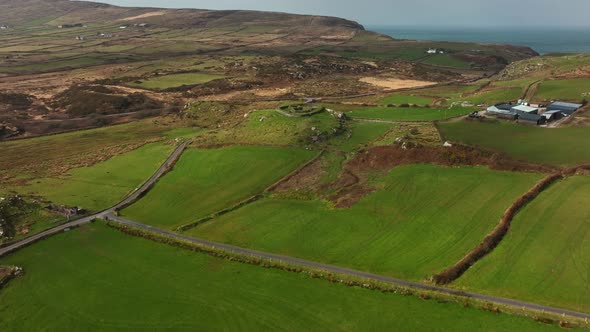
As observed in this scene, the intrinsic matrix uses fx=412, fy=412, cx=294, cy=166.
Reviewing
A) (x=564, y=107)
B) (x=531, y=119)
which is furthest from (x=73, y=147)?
(x=564, y=107)

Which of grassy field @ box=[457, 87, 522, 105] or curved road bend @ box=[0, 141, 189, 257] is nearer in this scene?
curved road bend @ box=[0, 141, 189, 257]

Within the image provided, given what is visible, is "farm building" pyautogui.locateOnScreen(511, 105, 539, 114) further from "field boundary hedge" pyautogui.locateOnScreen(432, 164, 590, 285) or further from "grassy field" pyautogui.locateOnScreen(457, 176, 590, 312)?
"grassy field" pyautogui.locateOnScreen(457, 176, 590, 312)

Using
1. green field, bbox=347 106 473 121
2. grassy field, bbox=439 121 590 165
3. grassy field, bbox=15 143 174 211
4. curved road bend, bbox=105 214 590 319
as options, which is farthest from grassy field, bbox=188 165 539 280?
green field, bbox=347 106 473 121

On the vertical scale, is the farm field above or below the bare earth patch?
below

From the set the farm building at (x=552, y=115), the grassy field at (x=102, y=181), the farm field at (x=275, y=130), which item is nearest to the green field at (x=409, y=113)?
the farm field at (x=275, y=130)

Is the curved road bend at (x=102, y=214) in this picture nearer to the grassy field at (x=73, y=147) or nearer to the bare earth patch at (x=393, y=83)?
the grassy field at (x=73, y=147)

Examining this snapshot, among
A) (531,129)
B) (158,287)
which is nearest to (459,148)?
(531,129)

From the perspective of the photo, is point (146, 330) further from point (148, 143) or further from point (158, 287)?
point (148, 143)
